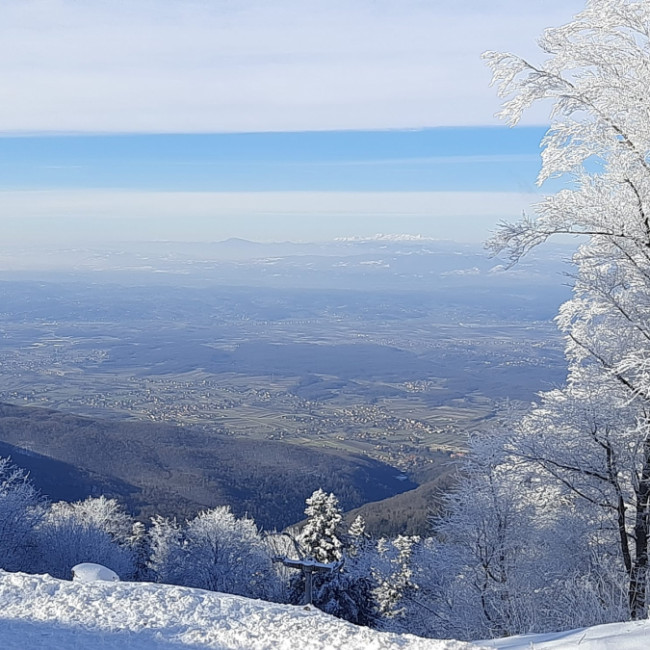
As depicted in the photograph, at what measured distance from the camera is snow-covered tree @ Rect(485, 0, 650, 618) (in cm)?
698

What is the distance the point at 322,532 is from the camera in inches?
837

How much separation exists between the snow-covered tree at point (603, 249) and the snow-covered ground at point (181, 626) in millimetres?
2283

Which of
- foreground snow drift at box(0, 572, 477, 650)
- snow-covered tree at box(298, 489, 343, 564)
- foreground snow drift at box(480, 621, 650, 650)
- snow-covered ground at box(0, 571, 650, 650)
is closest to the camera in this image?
foreground snow drift at box(480, 621, 650, 650)

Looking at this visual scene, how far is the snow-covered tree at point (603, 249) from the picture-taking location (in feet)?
22.9

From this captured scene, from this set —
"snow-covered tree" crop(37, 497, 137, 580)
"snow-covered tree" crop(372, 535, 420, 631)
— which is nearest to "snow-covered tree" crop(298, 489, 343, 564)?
A: "snow-covered tree" crop(372, 535, 420, 631)

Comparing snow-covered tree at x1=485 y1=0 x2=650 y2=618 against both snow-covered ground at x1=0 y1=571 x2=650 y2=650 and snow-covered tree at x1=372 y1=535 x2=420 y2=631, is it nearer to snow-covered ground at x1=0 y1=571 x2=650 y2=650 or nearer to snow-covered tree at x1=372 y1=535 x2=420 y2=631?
snow-covered ground at x1=0 y1=571 x2=650 y2=650

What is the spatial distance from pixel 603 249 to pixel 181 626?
605 centimetres

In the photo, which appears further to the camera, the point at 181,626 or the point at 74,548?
the point at 74,548

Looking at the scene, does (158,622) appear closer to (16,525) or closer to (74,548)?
(16,525)

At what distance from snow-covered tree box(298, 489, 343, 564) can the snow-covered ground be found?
14095mm

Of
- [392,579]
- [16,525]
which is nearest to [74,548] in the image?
[16,525]

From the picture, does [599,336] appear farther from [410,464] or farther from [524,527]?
[410,464]

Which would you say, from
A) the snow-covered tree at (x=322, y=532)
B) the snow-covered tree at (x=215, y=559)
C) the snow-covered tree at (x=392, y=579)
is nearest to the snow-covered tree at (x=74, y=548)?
the snow-covered tree at (x=215, y=559)

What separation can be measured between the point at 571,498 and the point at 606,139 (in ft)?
16.9
